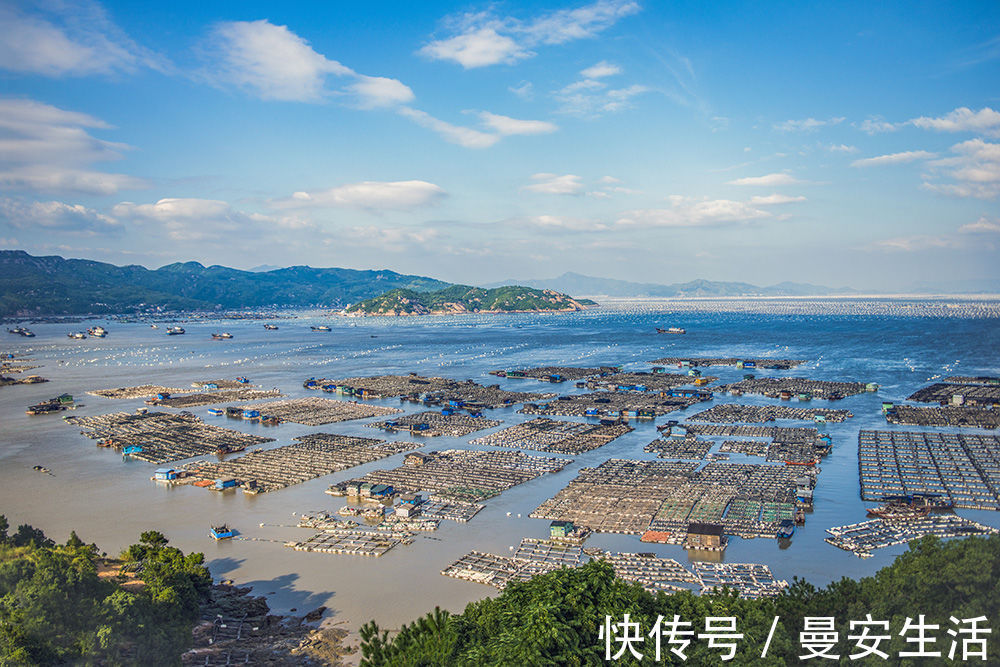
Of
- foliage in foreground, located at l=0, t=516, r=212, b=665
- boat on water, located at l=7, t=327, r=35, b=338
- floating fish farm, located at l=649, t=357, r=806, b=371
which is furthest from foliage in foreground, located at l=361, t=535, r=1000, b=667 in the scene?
boat on water, located at l=7, t=327, r=35, b=338

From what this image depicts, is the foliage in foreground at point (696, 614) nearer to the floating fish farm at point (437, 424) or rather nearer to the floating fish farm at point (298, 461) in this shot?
the floating fish farm at point (298, 461)

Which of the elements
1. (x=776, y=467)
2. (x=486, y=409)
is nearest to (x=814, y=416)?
(x=776, y=467)

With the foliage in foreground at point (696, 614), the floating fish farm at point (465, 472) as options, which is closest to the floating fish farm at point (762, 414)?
the floating fish farm at point (465, 472)

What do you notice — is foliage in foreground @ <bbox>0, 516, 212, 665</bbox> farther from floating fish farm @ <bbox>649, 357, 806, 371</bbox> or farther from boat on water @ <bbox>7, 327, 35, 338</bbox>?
boat on water @ <bbox>7, 327, 35, 338</bbox>

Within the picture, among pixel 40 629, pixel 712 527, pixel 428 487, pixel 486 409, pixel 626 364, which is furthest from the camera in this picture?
pixel 626 364

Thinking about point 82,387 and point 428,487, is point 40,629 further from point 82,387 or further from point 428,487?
point 82,387

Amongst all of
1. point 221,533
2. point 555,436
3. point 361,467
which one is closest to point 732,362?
point 555,436
